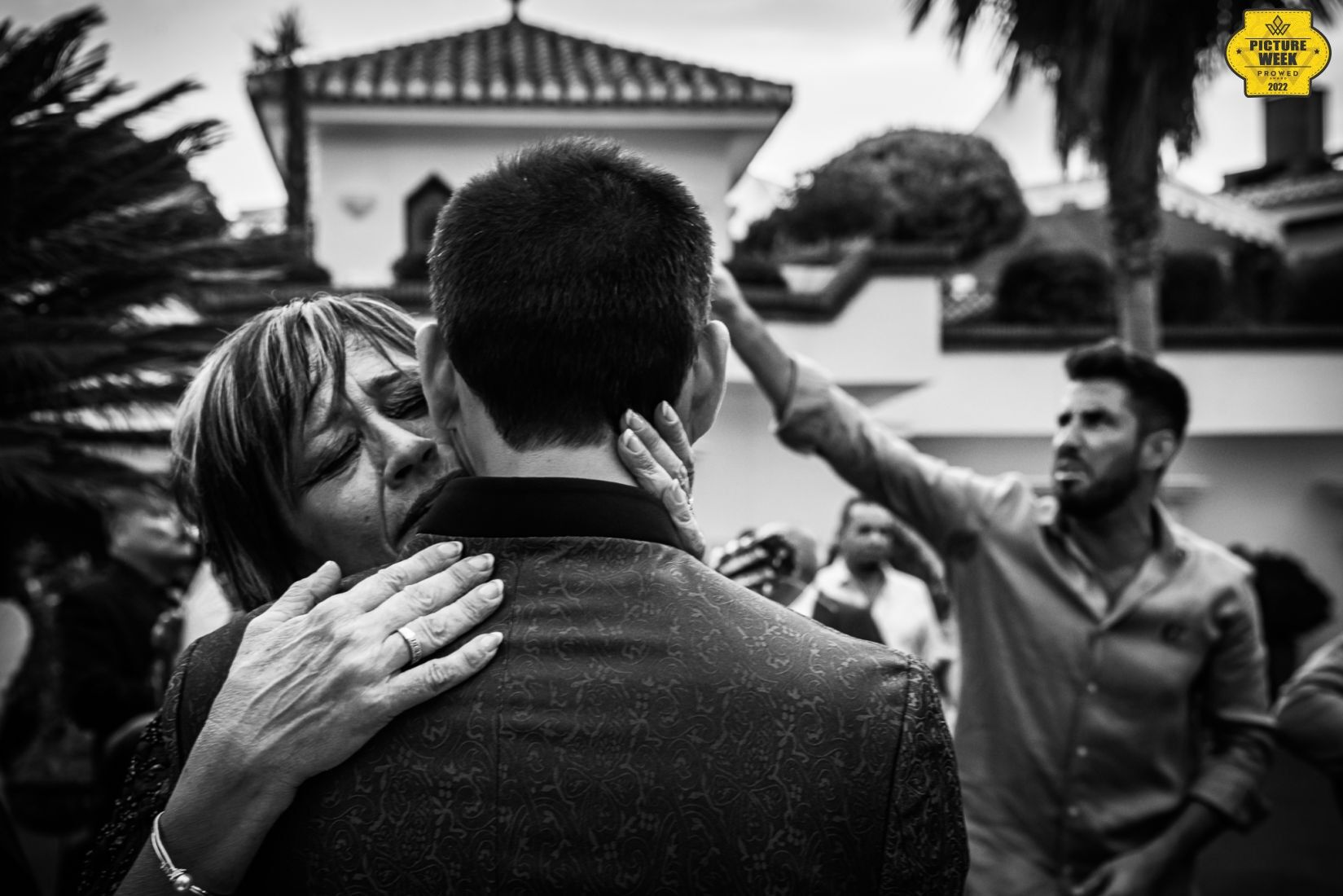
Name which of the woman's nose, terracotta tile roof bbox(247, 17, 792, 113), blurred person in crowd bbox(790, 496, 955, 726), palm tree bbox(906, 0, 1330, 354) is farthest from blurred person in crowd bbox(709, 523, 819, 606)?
terracotta tile roof bbox(247, 17, 792, 113)

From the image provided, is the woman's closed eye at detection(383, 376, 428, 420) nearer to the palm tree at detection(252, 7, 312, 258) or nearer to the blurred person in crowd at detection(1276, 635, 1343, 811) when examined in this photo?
the blurred person in crowd at detection(1276, 635, 1343, 811)

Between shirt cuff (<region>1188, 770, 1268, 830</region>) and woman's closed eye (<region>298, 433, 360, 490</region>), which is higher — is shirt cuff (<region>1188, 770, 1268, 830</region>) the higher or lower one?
the lower one

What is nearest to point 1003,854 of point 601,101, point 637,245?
point 637,245

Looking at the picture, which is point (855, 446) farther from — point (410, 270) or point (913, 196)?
point (913, 196)

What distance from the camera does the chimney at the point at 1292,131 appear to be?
22.7 m

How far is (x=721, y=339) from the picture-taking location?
1.54 metres

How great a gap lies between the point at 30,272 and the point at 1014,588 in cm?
286

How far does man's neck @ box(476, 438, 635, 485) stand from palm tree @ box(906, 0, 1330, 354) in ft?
32.0

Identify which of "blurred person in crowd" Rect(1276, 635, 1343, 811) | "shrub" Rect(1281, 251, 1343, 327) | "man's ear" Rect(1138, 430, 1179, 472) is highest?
"man's ear" Rect(1138, 430, 1179, 472)

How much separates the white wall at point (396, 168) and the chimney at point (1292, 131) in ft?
42.2

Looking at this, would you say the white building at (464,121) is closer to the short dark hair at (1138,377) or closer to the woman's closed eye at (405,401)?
the short dark hair at (1138,377)

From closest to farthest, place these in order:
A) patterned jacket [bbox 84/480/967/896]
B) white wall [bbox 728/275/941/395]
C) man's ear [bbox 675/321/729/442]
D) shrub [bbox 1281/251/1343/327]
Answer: patterned jacket [bbox 84/480/967/896] < man's ear [bbox 675/321/729/442] < white wall [bbox 728/275/941/395] < shrub [bbox 1281/251/1343/327]

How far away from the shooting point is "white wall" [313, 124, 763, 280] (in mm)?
14453

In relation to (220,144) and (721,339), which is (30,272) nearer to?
(220,144)
